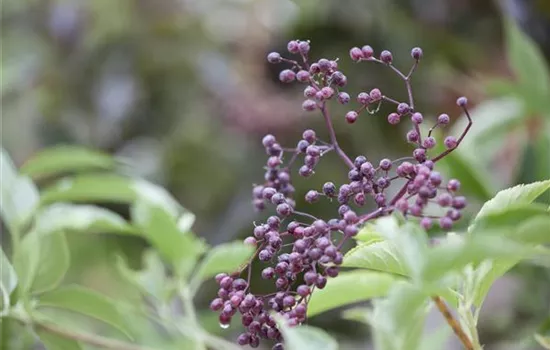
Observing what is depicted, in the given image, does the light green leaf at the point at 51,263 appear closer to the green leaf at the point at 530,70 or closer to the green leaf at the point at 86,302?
the green leaf at the point at 86,302

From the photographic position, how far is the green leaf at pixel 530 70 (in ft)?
2.59

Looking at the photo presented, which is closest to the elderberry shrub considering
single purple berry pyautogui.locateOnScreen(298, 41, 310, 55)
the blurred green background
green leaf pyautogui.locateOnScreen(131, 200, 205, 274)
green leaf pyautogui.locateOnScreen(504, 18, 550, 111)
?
single purple berry pyautogui.locateOnScreen(298, 41, 310, 55)

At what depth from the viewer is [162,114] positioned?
119 cm

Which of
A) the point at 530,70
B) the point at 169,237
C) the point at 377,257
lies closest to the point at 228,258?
the point at 169,237

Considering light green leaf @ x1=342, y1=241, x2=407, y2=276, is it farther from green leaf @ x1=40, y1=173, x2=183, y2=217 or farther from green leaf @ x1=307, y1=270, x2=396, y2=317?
green leaf @ x1=40, y1=173, x2=183, y2=217

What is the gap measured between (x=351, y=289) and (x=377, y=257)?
0.07 meters

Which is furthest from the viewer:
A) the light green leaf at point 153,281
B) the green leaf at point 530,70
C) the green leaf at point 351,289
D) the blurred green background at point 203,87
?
the blurred green background at point 203,87

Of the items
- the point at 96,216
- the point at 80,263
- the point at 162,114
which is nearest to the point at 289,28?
the point at 162,114

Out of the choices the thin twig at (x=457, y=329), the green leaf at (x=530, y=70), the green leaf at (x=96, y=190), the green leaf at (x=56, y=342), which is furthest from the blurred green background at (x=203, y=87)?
the thin twig at (x=457, y=329)

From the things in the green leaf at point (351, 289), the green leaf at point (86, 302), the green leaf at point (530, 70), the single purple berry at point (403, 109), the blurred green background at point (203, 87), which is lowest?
the green leaf at point (351, 289)

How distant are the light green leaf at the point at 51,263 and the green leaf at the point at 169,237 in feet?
0.18

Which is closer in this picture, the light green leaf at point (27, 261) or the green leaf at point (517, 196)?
the green leaf at point (517, 196)

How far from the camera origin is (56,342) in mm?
467

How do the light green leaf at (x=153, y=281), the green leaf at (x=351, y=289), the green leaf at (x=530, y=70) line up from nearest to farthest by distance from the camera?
the green leaf at (x=351, y=289) < the light green leaf at (x=153, y=281) < the green leaf at (x=530, y=70)
